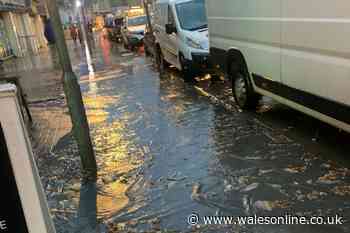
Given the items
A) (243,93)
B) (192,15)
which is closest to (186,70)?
(192,15)

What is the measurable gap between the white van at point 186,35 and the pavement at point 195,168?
8.59 feet

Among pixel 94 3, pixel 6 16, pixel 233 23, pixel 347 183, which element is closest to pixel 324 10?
pixel 347 183

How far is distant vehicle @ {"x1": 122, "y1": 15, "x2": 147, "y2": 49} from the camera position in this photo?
29844 millimetres

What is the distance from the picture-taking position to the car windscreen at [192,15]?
1292 centimetres

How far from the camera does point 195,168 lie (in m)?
5.89

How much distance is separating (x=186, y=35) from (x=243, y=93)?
4.43m

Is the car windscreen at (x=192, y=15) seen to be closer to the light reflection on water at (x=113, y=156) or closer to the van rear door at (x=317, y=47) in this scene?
the light reflection on water at (x=113, y=156)

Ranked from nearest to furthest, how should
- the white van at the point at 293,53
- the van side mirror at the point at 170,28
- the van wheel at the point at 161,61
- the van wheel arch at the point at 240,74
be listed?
the white van at the point at 293,53, the van wheel arch at the point at 240,74, the van side mirror at the point at 170,28, the van wheel at the point at 161,61

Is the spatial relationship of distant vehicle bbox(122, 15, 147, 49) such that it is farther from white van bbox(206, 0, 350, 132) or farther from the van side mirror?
white van bbox(206, 0, 350, 132)

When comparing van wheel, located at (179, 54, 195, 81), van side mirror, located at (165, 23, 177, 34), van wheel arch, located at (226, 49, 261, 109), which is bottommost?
van wheel, located at (179, 54, 195, 81)

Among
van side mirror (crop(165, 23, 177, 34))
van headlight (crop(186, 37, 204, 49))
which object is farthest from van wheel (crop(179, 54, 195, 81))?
van side mirror (crop(165, 23, 177, 34))

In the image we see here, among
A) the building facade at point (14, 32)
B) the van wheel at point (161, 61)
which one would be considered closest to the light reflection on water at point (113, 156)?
the van wheel at point (161, 61)

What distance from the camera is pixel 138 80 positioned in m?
14.9

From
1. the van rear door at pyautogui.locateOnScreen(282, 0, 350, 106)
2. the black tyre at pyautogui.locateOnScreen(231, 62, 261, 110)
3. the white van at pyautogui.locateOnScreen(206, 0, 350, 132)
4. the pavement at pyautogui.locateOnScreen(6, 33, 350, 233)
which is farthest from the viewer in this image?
the black tyre at pyautogui.locateOnScreen(231, 62, 261, 110)
